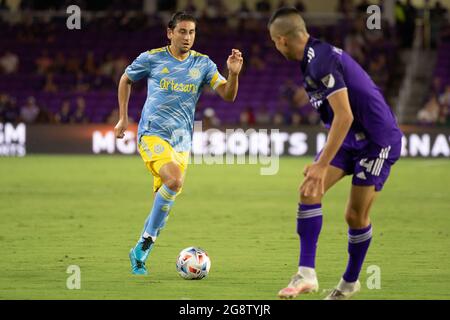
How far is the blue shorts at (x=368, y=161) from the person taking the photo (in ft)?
23.9

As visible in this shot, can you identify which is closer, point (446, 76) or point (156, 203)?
point (156, 203)

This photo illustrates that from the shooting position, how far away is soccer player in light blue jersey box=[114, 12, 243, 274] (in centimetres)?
881

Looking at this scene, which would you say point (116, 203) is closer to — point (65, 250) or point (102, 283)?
point (65, 250)

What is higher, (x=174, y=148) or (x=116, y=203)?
(x=174, y=148)

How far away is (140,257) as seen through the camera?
8.72 meters

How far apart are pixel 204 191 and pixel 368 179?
1058cm

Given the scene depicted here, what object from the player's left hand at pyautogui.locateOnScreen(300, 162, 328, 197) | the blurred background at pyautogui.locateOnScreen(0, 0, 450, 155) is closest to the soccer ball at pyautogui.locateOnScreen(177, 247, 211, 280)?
the player's left hand at pyautogui.locateOnScreen(300, 162, 328, 197)

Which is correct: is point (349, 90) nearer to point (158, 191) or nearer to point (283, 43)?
point (283, 43)

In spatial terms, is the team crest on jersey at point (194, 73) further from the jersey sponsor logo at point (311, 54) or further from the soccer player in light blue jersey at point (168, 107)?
the jersey sponsor logo at point (311, 54)

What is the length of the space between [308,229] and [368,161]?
2.10 feet

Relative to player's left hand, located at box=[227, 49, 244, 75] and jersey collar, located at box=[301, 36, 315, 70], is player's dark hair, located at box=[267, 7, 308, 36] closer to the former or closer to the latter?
jersey collar, located at box=[301, 36, 315, 70]

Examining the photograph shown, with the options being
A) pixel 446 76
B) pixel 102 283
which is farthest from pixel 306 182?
pixel 446 76

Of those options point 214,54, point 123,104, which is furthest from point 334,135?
point 214,54
